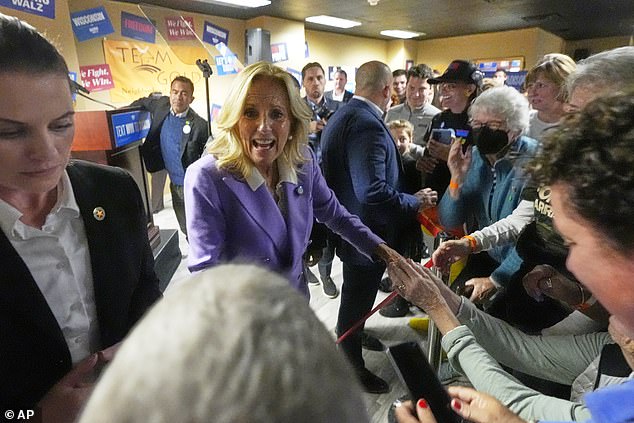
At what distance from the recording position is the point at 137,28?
5.99 m

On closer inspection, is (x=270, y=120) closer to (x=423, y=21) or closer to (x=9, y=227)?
(x=9, y=227)

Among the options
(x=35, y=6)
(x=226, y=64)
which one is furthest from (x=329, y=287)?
(x=226, y=64)

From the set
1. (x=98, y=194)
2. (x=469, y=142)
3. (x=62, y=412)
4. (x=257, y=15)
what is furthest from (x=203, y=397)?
(x=257, y=15)

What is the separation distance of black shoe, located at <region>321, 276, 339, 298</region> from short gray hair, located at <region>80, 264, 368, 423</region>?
3.34 m

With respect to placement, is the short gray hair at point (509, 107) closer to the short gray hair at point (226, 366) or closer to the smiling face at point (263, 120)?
the smiling face at point (263, 120)

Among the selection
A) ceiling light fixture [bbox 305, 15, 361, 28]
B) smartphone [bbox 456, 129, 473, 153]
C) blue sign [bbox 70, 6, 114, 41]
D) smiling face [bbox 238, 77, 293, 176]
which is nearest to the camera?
smiling face [bbox 238, 77, 293, 176]

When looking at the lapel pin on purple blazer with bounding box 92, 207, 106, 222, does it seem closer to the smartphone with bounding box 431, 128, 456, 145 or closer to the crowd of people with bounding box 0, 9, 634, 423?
the crowd of people with bounding box 0, 9, 634, 423

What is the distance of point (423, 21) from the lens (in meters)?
7.97

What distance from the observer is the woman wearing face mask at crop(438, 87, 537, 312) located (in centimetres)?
179

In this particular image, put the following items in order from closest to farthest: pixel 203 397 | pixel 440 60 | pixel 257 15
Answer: pixel 203 397 → pixel 257 15 → pixel 440 60

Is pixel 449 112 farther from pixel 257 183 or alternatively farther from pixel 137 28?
pixel 137 28

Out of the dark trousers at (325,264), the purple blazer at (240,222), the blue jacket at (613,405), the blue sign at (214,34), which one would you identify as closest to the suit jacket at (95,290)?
the purple blazer at (240,222)

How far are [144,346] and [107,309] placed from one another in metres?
0.83

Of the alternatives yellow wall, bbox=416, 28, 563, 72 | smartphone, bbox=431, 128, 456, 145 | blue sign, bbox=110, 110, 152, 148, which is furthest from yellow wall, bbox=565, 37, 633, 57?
blue sign, bbox=110, 110, 152, 148
